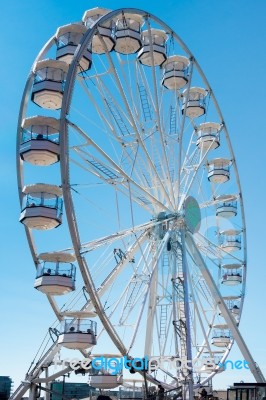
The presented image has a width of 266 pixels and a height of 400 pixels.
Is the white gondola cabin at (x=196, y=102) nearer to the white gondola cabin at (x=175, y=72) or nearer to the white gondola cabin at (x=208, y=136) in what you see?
the white gondola cabin at (x=208, y=136)

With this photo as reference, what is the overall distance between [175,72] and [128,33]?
13.4 feet

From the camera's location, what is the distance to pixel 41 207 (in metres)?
23.0

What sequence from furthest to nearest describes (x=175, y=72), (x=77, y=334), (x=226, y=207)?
(x=226, y=207) < (x=175, y=72) < (x=77, y=334)

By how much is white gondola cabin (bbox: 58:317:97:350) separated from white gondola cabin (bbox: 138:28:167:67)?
12949 millimetres

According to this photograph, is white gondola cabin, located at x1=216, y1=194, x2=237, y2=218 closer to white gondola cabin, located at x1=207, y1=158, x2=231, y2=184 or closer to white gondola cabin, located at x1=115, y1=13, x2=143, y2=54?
white gondola cabin, located at x1=207, y1=158, x2=231, y2=184

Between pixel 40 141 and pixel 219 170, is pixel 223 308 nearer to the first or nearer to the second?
pixel 219 170

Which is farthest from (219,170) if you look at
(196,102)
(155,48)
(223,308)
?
(223,308)

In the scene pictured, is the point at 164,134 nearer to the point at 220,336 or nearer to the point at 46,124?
the point at 46,124

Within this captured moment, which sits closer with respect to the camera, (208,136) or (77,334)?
(77,334)

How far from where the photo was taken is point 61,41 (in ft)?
86.3

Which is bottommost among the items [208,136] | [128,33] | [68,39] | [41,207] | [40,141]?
[41,207]

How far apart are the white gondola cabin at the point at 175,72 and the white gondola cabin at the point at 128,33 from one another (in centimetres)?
318

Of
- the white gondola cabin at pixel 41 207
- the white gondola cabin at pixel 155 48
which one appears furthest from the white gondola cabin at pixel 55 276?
the white gondola cabin at pixel 155 48

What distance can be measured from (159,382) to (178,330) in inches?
93.2
